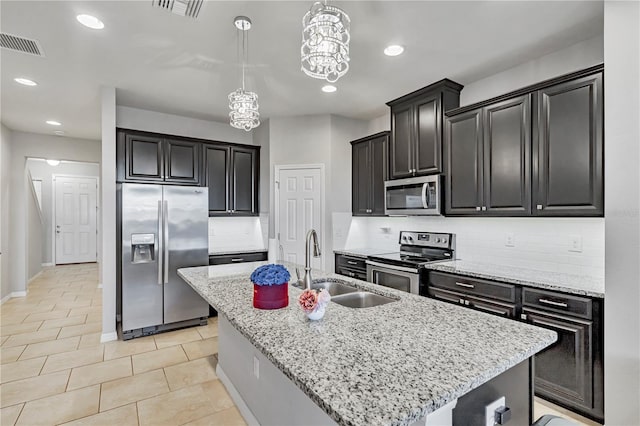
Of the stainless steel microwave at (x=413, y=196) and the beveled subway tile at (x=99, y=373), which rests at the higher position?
the stainless steel microwave at (x=413, y=196)

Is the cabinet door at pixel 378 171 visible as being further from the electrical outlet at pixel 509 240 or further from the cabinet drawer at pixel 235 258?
the cabinet drawer at pixel 235 258

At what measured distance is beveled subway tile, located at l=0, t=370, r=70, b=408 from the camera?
2516mm

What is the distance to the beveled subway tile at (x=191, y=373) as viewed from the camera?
274 cm

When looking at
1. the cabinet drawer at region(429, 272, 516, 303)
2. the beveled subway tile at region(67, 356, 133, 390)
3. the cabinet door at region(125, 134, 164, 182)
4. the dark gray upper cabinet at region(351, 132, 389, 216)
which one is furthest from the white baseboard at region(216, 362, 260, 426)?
the dark gray upper cabinet at region(351, 132, 389, 216)

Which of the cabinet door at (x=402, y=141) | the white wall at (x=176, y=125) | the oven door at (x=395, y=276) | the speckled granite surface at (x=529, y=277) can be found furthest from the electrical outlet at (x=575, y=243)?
the white wall at (x=176, y=125)

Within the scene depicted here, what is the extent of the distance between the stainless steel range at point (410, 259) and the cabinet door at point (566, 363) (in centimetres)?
105

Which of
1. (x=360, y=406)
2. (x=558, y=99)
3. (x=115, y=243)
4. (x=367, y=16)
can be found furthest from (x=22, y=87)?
(x=558, y=99)

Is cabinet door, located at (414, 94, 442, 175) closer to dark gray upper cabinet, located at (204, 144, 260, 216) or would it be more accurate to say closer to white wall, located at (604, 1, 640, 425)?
white wall, located at (604, 1, 640, 425)

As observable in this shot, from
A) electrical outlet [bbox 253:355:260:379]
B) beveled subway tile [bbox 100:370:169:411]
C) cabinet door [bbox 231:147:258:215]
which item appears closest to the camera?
electrical outlet [bbox 253:355:260:379]

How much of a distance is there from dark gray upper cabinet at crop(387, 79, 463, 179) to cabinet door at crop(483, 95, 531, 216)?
20.7 inches

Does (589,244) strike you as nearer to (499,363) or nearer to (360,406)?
(499,363)

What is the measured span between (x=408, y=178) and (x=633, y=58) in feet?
6.87

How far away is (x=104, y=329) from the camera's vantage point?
3.67 m

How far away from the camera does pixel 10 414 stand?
2.32 metres
